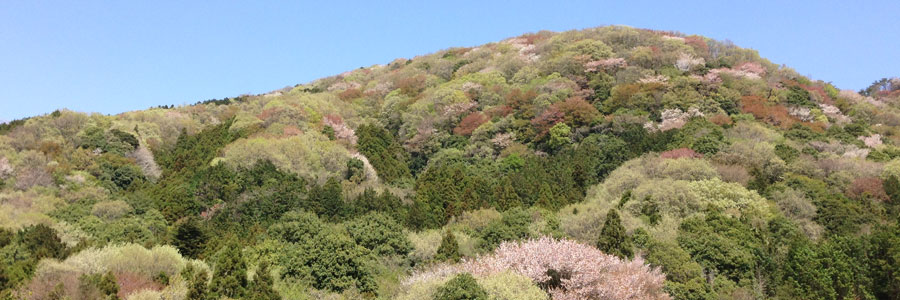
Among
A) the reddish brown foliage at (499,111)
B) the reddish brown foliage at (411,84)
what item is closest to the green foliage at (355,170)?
the reddish brown foliage at (499,111)

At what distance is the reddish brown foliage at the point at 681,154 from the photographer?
42075 millimetres

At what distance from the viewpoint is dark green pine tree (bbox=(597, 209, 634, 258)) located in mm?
29109

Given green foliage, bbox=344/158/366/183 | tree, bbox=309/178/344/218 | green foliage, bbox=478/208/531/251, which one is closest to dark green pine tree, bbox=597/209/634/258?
green foliage, bbox=478/208/531/251

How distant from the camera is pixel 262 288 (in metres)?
25.3

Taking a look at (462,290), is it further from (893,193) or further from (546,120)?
(546,120)

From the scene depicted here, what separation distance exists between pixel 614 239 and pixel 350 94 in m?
54.2

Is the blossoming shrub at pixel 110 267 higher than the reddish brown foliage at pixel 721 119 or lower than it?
lower

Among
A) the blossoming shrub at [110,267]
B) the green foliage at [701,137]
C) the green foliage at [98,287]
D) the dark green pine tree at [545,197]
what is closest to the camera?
the green foliage at [98,287]

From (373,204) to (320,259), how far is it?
32.2 feet

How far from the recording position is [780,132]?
49.4 m

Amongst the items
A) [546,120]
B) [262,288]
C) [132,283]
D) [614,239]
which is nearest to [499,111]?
[546,120]

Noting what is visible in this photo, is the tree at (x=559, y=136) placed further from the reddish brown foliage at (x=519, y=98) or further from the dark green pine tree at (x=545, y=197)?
the dark green pine tree at (x=545, y=197)

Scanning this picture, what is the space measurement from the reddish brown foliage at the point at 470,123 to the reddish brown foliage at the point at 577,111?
7717mm

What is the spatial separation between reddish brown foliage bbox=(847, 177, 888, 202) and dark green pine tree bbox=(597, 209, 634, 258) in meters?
17.1
